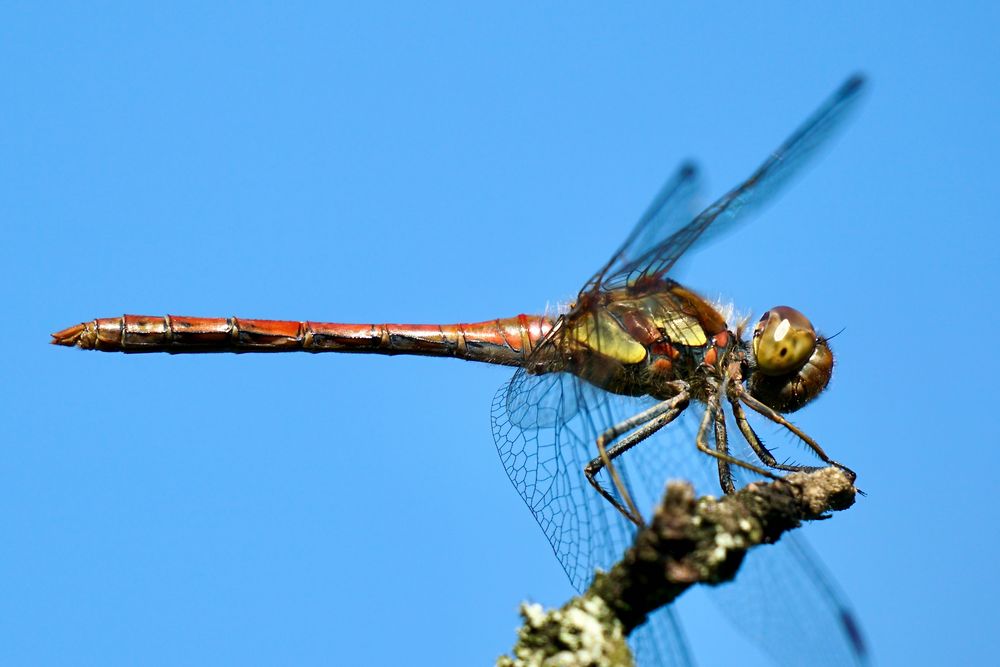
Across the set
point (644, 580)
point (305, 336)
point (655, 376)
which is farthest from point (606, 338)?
point (644, 580)

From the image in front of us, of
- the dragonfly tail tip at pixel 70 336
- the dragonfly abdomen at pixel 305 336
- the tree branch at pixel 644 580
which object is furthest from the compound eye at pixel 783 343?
the dragonfly tail tip at pixel 70 336

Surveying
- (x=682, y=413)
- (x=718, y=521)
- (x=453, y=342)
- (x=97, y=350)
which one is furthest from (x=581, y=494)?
(x=97, y=350)

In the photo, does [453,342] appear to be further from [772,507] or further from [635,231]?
[772,507]

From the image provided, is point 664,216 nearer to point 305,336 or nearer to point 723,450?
point 723,450

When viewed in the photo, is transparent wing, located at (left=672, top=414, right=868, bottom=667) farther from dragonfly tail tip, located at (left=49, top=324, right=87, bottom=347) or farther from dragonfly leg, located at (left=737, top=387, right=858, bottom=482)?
dragonfly tail tip, located at (left=49, top=324, right=87, bottom=347)

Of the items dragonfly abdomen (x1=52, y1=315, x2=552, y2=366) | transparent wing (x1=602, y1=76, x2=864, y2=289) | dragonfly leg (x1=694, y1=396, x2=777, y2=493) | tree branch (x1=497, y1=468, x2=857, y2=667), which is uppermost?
dragonfly abdomen (x1=52, y1=315, x2=552, y2=366)

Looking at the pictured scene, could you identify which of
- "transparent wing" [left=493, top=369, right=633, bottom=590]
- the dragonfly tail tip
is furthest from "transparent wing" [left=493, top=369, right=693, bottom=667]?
the dragonfly tail tip

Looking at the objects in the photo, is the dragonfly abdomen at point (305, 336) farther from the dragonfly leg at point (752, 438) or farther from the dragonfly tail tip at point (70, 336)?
the dragonfly leg at point (752, 438)

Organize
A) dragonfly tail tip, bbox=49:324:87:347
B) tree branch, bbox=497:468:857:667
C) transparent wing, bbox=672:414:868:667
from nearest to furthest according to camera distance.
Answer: tree branch, bbox=497:468:857:667, transparent wing, bbox=672:414:868:667, dragonfly tail tip, bbox=49:324:87:347
